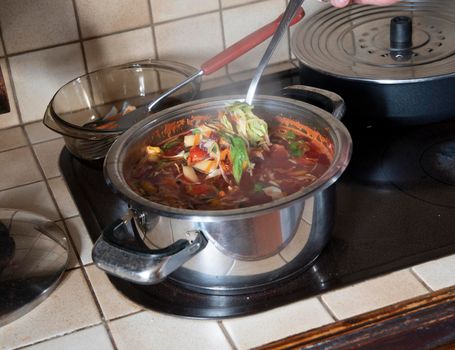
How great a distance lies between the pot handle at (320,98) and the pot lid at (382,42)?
55 mm

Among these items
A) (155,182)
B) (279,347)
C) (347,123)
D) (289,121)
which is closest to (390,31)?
(347,123)

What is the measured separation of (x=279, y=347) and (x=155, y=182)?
0.24 meters

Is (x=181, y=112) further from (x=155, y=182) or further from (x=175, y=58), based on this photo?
(x=175, y=58)

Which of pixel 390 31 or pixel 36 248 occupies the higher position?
pixel 390 31

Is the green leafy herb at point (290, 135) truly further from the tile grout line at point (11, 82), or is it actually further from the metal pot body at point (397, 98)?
the tile grout line at point (11, 82)

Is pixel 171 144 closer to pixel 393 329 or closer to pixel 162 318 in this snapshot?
pixel 162 318

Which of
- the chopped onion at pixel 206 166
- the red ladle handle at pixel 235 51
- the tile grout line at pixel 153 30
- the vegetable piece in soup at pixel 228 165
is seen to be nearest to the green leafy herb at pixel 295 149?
the vegetable piece in soup at pixel 228 165

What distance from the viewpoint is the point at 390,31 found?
116 centimetres

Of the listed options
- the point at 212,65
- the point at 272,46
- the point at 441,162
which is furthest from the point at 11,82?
the point at 441,162

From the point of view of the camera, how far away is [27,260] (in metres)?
0.93

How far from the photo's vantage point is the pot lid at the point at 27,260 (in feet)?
2.87

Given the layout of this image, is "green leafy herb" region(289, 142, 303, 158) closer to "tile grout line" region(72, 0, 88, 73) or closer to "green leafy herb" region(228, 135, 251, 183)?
"green leafy herb" region(228, 135, 251, 183)

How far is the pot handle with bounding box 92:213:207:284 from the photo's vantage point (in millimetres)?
766

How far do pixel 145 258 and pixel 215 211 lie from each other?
0.08 meters
